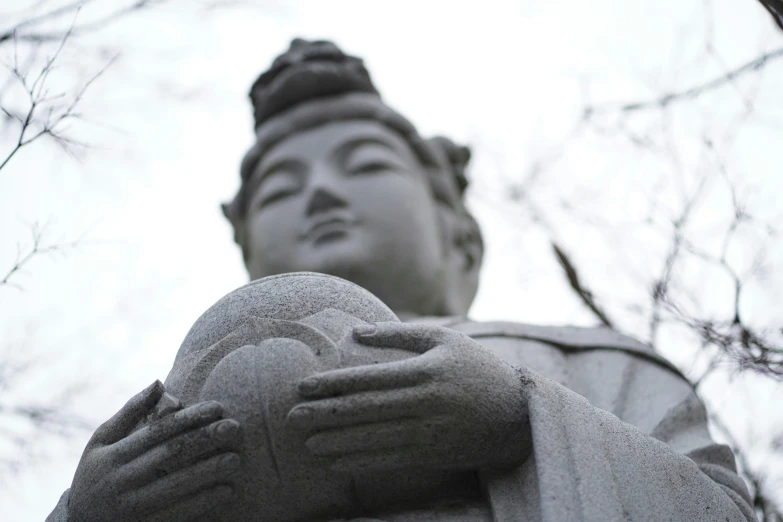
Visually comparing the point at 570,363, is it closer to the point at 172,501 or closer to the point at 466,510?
the point at 466,510

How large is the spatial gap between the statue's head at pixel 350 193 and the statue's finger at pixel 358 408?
2.58m

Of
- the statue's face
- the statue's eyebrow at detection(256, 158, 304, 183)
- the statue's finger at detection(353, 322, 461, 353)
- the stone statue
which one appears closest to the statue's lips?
the statue's face

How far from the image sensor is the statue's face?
5.14m

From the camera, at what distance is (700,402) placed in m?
3.80

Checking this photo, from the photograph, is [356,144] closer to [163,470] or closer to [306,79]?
[306,79]

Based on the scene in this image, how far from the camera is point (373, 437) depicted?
2.50 meters

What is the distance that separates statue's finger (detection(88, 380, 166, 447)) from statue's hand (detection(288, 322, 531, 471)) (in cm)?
→ 45

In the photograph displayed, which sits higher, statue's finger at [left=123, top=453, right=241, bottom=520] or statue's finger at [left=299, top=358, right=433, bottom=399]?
statue's finger at [left=299, top=358, right=433, bottom=399]

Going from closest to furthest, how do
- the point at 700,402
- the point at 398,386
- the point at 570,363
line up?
the point at 398,386 < the point at 700,402 < the point at 570,363

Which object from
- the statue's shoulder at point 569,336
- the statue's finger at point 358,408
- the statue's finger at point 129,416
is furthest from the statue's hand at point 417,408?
the statue's shoulder at point 569,336

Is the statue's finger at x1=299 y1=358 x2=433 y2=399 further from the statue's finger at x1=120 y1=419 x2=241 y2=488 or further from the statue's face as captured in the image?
the statue's face

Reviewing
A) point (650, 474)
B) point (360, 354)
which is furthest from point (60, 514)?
point (650, 474)

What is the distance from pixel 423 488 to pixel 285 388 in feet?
1.63

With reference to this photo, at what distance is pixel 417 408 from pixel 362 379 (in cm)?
15
